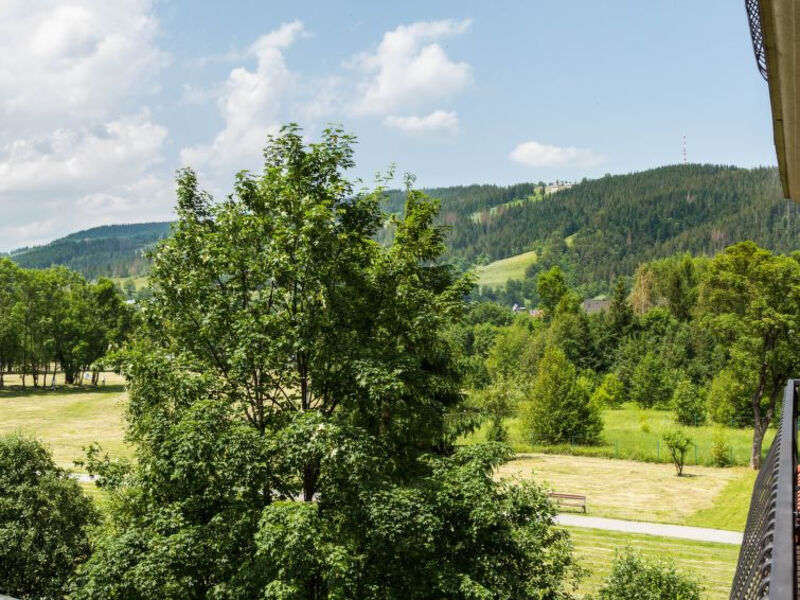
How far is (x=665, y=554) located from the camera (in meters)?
22.2

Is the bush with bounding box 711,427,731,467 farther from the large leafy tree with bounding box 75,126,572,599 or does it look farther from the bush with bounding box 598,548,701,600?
the large leafy tree with bounding box 75,126,572,599

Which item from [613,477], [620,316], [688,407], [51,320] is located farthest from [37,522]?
[620,316]

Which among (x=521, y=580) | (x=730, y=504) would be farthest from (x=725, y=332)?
(x=521, y=580)

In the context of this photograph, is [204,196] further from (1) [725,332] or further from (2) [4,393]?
(2) [4,393]

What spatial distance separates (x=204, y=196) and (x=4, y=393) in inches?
2808

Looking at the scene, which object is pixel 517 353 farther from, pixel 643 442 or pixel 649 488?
pixel 649 488

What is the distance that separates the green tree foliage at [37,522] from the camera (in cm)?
1542

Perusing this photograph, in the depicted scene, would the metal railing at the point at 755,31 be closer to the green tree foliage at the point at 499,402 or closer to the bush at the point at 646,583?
the bush at the point at 646,583

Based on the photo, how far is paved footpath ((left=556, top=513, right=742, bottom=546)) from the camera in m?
24.8

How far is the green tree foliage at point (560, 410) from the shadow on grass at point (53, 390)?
51.0 metres

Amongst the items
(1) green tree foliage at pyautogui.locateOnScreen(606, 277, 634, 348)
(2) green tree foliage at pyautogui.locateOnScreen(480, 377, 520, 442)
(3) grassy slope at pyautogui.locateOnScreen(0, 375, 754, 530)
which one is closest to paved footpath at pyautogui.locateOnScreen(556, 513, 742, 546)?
(3) grassy slope at pyautogui.locateOnScreen(0, 375, 754, 530)

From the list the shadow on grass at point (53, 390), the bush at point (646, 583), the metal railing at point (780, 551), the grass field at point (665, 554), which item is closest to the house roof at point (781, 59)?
the metal railing at point (780, 551)

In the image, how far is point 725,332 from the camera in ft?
124

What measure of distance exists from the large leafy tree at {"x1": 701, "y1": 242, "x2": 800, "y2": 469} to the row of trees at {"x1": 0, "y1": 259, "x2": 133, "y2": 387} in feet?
207
